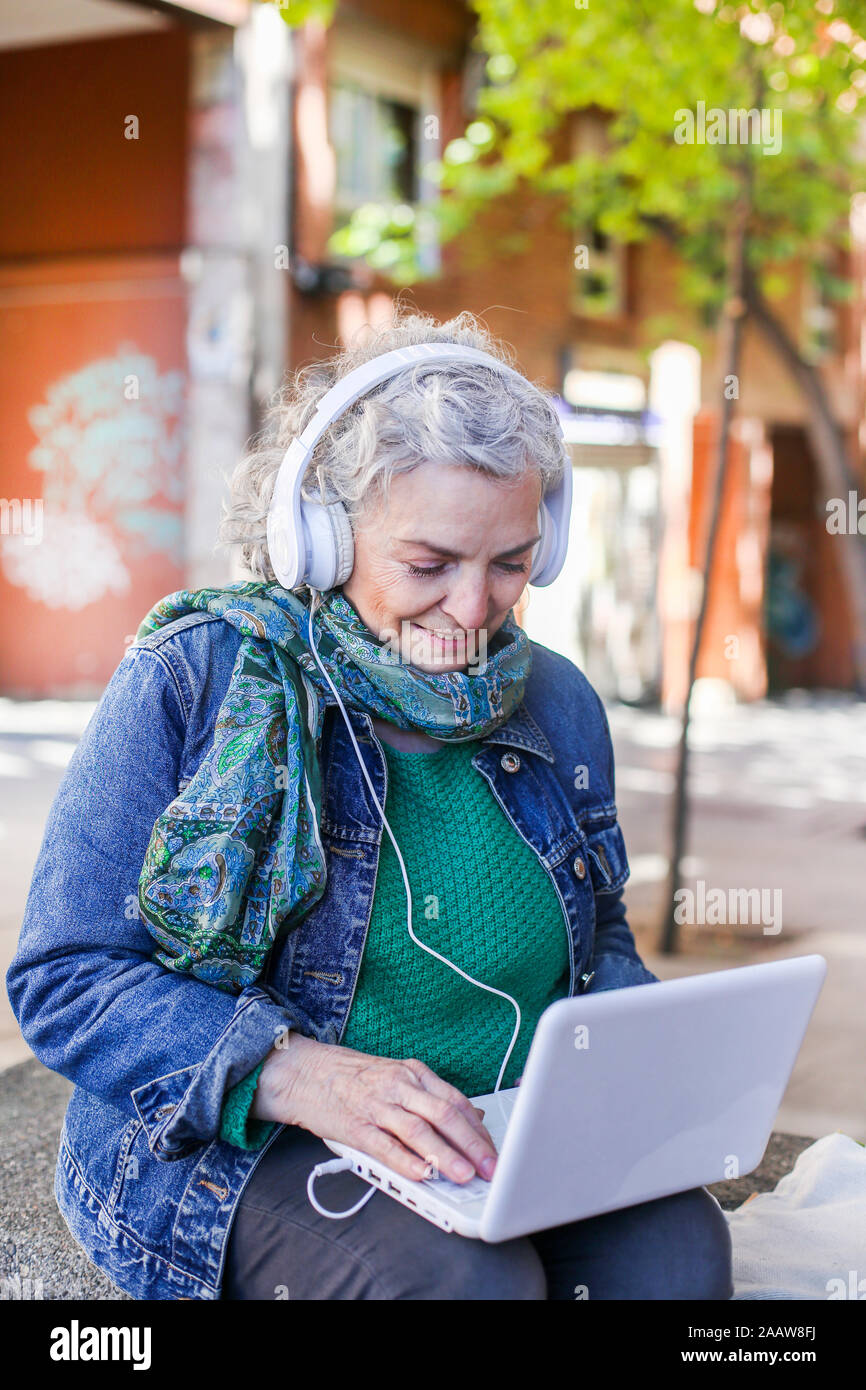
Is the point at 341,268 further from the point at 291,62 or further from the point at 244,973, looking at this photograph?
the point at 244,973

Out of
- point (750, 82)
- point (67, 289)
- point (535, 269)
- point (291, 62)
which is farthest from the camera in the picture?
point (535, 269)

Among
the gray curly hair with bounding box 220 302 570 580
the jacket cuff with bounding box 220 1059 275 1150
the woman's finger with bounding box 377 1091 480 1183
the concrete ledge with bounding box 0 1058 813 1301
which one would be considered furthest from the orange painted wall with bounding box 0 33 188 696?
the woman's finger with bounding box 377 1091 480 1183

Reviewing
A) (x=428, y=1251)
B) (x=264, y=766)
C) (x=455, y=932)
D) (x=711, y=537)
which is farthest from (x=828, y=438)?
(x=428, y=1251)

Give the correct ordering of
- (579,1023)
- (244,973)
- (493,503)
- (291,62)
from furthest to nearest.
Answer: (291,62), (493,503), (244,973), (579,1023)

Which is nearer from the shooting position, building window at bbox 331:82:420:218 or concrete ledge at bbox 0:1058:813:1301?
concrete ledge at bbox 0:1058:813:1301

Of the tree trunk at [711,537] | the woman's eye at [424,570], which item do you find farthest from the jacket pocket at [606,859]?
the tree trunk at [711,537]

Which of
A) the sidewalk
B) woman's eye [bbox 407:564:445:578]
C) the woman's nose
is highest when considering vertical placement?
woman's eye [bbox 407:564:445:578]

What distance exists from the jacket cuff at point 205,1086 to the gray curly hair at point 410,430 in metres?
0.68

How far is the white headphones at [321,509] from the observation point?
6.46ft

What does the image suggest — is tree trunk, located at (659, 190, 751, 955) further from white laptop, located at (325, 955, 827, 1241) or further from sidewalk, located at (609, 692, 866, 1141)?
white laptop, located at (325, 955, 827, 1241)

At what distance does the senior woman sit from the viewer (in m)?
1.72

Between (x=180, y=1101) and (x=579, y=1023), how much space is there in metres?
0.53

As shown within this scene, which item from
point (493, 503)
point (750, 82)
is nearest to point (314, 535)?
point (493, 503)
